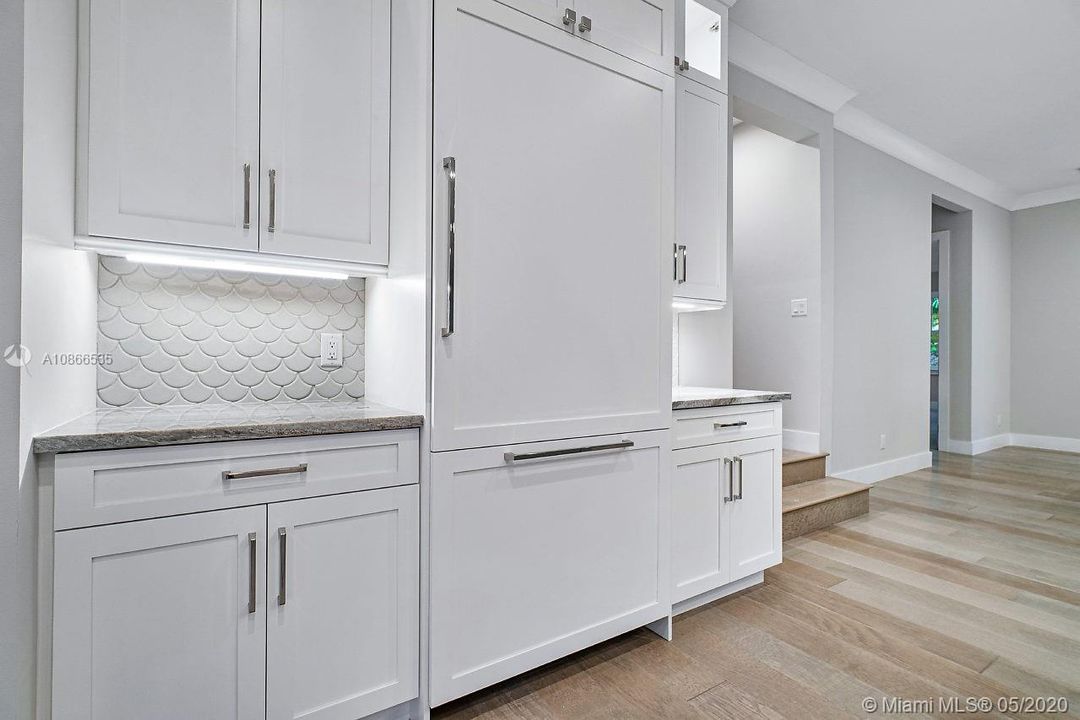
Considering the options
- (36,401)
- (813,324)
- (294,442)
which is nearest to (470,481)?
(294,442)

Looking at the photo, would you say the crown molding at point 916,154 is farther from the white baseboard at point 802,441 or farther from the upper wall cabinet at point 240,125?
the upper wall cabinet at point 240,125

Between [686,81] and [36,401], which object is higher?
[686,81]

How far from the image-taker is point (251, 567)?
133 cm

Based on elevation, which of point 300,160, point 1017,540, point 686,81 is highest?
point 686,81

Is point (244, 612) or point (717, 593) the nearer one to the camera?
point (244, 612)

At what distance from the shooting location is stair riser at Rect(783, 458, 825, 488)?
3.63 m

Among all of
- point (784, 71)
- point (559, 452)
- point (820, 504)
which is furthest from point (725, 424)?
point (784, 71)

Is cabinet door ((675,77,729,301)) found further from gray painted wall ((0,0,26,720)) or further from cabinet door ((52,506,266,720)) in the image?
gray painted wall ((0,0,26,720))

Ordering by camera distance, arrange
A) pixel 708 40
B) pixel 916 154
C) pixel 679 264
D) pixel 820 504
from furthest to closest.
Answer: pixel 916 154 < pixel 820 504 < pixel 708 40 < pixel 679 264

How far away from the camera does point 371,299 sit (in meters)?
2.00

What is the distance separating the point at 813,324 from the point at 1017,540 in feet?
5.71

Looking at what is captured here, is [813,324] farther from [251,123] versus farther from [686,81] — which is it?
[251,123]

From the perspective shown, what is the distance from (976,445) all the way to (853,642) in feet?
17.3

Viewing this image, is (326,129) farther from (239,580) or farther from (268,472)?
(239,580)
